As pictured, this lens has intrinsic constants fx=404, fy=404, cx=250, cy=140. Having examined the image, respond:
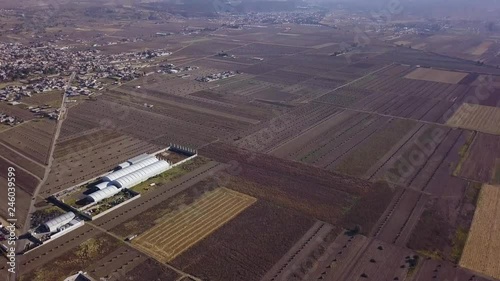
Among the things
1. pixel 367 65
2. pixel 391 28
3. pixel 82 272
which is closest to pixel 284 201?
pixel 82 272

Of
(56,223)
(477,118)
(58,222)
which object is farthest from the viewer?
(477,118)

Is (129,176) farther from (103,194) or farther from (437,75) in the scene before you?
(437,75)

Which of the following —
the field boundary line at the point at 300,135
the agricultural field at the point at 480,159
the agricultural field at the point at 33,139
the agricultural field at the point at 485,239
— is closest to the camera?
the agricultural field at the point at 485,239

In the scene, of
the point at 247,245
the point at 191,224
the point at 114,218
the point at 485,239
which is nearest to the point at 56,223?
the point at 114,218

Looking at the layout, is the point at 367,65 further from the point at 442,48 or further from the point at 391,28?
the point at 391,28

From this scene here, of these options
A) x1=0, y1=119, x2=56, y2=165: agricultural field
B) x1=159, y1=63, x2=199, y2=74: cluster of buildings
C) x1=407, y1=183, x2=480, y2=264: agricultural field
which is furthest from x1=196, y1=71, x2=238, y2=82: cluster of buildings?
x1=407, y1=183, x2=480, y2=264: agricultural field

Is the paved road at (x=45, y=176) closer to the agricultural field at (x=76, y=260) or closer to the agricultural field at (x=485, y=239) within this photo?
the agricultural field at (x=76, y=260)

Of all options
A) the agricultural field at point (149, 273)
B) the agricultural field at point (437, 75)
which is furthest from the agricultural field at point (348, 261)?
the agricultural field at point (437, 75)
